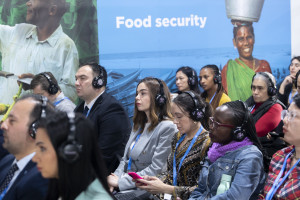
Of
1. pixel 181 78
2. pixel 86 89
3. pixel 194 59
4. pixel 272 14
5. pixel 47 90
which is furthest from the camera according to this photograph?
pixel 272 14

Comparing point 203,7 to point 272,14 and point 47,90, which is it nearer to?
point 272,14

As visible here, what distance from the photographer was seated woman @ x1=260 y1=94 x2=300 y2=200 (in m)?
2.47

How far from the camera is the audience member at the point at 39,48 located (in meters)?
5.80

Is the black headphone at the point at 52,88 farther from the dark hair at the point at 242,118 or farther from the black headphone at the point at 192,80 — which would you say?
the dark hair at the point at 242,118

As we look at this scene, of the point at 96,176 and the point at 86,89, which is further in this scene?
the point at 86,89

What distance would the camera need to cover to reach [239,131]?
9.15ft

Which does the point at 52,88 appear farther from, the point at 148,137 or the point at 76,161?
the point at 76,161

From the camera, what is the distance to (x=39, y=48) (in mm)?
5871

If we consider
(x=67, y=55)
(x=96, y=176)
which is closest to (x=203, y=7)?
(x=67, y=55)

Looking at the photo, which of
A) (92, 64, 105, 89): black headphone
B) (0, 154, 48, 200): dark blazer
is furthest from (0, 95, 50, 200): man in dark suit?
(92, 64, 105, 89): black headphone

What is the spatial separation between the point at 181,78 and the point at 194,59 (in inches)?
23.6

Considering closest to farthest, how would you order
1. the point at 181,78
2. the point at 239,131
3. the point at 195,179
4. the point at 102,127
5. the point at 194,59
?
the point at 239,131 → the point at 195,179 → the point at 102,127 → the point at 181,78 → the point at 194,59

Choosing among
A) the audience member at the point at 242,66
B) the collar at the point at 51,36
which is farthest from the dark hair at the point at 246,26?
the collar at the point at 51,36

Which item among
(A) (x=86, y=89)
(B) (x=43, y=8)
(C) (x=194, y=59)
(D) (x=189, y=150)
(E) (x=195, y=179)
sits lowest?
(E) (x=195, y=179)
